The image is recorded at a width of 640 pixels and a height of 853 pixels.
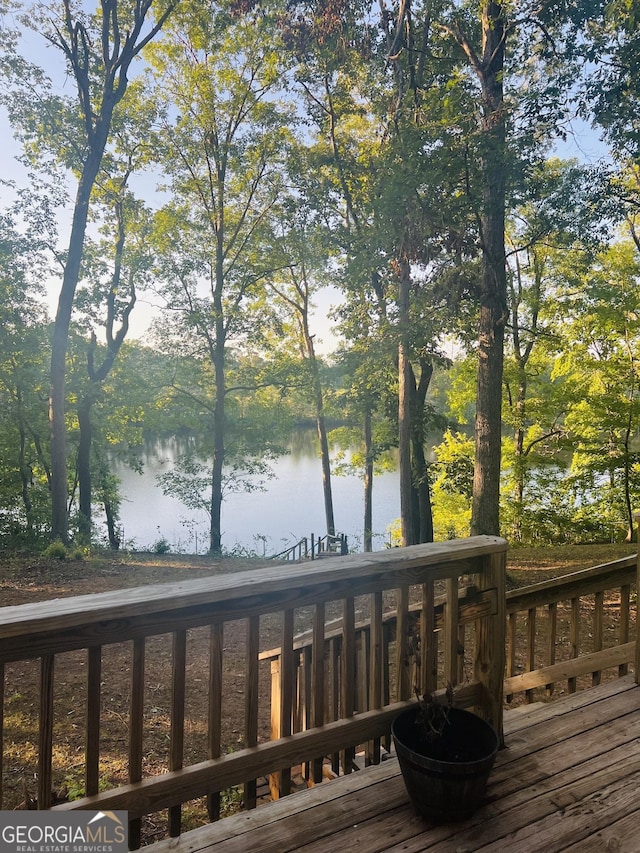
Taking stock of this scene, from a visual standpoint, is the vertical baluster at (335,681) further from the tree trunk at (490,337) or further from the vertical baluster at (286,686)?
the tree trunk at (490,337)

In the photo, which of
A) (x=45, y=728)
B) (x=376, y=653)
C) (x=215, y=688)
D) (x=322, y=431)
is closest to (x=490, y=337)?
(x=376, y=653)

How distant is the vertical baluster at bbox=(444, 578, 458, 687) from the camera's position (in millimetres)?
2055

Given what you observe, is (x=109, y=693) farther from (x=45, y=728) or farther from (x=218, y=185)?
(x=218, y=185)

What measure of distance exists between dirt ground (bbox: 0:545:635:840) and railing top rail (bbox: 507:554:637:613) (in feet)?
6.53

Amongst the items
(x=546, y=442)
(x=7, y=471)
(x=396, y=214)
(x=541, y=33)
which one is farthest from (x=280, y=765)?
(x=7, y=471)

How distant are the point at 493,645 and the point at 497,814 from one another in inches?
22.9

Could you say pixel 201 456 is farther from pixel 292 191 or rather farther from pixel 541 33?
pixel 541 33

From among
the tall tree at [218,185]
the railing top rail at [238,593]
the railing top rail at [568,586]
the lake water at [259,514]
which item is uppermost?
the tall tree at [218,185]

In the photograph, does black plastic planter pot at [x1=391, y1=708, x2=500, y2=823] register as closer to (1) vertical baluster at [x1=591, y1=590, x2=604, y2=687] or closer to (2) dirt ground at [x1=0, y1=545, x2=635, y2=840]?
(1) vertical baluster at [x1=591, y1=590, x2=604, y2=687]

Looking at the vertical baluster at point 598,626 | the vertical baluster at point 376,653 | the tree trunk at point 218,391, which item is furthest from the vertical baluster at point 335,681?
the tree trunk at point 218,391

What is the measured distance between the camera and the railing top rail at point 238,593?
54.0 inches

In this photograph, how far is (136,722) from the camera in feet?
5.06

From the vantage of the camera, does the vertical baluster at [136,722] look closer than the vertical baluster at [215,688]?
Yes

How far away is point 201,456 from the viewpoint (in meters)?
14.9
